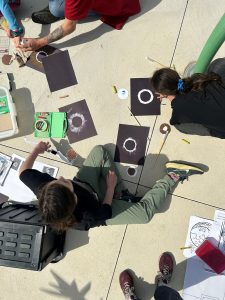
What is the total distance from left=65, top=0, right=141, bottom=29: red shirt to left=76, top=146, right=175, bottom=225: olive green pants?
1.27 metres

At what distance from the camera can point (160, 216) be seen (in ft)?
11.2

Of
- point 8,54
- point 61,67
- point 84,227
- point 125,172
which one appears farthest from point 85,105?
point 84,227

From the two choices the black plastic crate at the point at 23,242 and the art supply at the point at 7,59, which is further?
the art supply at the point at 7,59

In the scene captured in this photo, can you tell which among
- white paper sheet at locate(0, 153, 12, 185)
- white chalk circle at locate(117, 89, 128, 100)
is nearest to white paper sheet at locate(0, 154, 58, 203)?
white paper sheet at locate(0, 153, 12, 185)

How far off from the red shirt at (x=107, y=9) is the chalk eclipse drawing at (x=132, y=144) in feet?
3.71

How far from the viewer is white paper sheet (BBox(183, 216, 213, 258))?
3330 millimetres

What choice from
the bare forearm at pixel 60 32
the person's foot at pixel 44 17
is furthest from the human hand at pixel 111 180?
the person's foot at pixel 44 17

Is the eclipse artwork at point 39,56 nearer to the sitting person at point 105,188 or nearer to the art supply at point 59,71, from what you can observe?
the art supply at point 59,71

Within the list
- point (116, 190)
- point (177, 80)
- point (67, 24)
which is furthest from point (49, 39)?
point (116, 190)

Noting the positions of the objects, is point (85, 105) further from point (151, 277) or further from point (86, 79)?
point (151, 277)

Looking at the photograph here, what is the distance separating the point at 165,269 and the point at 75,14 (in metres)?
2.50

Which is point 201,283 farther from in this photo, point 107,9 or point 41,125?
point 107,9

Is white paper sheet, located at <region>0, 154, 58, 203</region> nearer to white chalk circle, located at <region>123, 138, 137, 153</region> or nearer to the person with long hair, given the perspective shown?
white chalk circle, located at <region>123, 138, 137, 153</region>

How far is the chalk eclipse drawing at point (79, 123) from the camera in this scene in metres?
3.60
